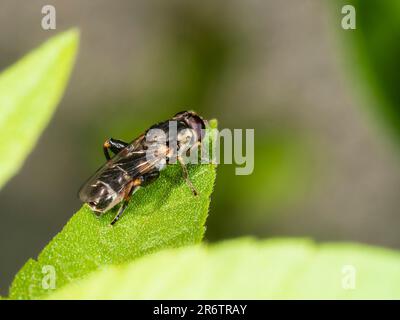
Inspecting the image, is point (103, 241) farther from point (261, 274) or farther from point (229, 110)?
point (229, 110)

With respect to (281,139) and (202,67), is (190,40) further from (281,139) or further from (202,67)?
(281,139)

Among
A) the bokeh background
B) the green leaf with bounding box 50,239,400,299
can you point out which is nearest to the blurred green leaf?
the bokeh background

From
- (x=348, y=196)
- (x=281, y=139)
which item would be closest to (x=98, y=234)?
(x=281, y=139)

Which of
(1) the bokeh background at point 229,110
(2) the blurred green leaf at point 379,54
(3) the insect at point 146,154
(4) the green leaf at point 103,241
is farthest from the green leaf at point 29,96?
(1) the bokeh background at point 229,110

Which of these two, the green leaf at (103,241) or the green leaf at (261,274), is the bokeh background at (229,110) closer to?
the green leaf at (103,241)

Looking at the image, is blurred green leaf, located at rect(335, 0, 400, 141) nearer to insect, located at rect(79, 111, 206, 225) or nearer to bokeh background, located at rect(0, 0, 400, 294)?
insect, located at rect(79, 111, 206, 225)

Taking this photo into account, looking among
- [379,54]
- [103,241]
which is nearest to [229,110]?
Answer: [379,54]
